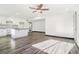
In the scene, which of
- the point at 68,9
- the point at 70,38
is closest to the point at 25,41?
the point at 70,38

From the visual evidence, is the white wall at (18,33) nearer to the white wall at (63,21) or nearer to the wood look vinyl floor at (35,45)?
the wood look vinyl floor at (35,45)

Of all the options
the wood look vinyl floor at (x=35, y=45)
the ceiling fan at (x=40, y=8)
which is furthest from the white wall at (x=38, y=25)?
the ceiling fan at (x=40, y=8)

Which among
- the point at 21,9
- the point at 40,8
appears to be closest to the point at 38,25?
the point at 40,8

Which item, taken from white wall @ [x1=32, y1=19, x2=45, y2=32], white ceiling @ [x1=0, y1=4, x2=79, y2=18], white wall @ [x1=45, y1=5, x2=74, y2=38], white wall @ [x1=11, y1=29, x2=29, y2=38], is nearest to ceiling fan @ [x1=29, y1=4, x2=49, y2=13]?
white ceiling @ [x1=0, y1=4, x2=79, y2=18]

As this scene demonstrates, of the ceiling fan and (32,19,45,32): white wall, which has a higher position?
the ceiling fan

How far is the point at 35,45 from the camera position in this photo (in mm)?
2049

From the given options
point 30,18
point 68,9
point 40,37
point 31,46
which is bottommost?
point 31,46

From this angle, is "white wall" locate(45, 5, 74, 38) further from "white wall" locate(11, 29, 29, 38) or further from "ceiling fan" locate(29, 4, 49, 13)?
"white wall" locate(11, 29, 29, 38)

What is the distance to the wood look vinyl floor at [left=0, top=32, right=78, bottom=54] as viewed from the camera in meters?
1.77

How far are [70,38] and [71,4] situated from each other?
0.85m

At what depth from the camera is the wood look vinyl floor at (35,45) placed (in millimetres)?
1767

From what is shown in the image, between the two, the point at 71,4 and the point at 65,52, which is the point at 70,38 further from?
the point at 71,4

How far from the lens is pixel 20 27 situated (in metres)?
1.94

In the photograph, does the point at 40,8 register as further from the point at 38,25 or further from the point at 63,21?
the point at 63,21
